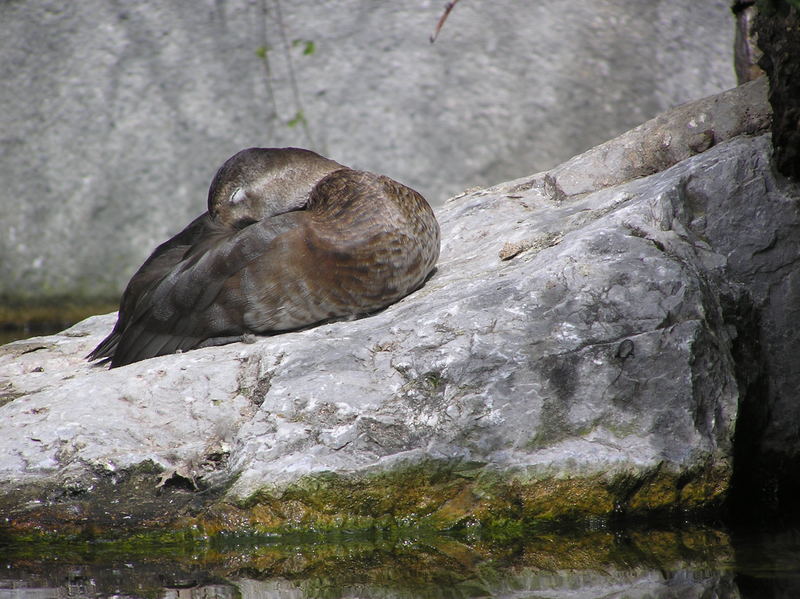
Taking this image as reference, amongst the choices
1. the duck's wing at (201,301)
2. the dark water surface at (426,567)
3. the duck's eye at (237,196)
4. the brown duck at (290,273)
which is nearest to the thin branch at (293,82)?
the duck's eye at (237,196)

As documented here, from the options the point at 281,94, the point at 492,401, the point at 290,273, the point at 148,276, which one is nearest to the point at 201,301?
the point at 290,273

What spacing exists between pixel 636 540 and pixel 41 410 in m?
2.03

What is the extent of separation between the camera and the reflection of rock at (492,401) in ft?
9.11

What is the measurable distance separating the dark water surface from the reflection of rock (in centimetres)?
12

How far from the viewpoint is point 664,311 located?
9.42ft

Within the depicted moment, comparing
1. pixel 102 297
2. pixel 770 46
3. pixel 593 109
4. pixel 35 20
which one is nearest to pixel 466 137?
pixel 593 109

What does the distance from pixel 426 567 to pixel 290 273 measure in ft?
4.55

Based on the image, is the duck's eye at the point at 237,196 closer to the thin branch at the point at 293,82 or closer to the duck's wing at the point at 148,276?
the duck's wing at the point at 148,276

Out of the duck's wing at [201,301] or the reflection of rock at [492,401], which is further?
the duck's wing at [201,301]

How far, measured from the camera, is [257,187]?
3.92m

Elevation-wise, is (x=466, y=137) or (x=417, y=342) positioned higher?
(x=417, y=342)

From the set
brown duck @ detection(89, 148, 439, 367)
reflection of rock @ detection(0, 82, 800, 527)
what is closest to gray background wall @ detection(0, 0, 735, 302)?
brown duck @ detection(89, 148, 439, 367)

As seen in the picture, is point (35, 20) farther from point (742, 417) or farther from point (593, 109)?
point (742, 417)

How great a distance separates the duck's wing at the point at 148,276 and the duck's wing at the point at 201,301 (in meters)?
0.19
